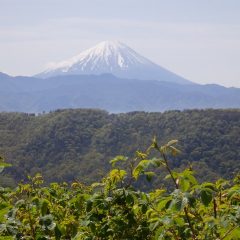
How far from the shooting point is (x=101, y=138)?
164 m

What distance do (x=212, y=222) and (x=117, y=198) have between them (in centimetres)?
115

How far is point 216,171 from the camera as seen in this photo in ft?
389

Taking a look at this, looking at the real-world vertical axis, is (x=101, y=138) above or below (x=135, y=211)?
below

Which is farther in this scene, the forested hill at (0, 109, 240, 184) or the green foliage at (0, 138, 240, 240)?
the forested hill at (0, 109, 240, 184)

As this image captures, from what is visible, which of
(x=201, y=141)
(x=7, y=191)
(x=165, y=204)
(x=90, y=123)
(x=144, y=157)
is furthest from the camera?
(x=90, y=123)

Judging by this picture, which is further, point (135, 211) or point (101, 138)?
point (101, 138)

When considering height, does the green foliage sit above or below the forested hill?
above

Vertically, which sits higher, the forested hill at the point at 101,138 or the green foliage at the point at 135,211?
the green foliage at the point at 135,211

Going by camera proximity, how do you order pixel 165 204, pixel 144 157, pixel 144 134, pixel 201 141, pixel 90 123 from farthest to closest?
pixel 90 123 < pixel 144 134 < pixel 201 141 < pixel 144 157 < pixel 165 204

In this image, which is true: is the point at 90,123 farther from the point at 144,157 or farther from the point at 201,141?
the point at 144,157

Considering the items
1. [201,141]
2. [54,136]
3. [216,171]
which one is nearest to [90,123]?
[54,136]

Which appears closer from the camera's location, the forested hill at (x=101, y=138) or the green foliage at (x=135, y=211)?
the green foliage at (x=135, y=211)

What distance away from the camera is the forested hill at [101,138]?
5221 inches

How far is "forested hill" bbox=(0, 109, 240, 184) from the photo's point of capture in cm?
13262
